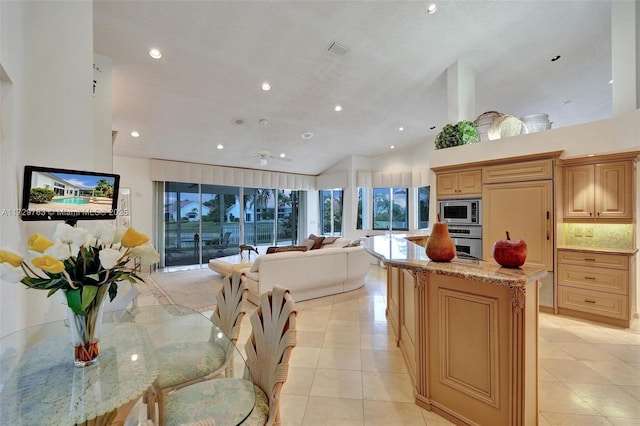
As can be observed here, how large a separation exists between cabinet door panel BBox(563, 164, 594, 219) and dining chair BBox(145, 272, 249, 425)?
4142mm

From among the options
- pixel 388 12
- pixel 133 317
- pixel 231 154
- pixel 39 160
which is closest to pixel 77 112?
pixel 39 160

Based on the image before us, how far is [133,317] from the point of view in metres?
2.07

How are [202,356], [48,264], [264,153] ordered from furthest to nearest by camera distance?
1. [264,153]
2. [202,356]
3. [48,264]

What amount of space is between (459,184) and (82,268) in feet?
14.3

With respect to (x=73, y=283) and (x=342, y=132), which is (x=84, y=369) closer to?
(x=73, y=283)

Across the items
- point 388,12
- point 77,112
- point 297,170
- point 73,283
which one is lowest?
point 73,283

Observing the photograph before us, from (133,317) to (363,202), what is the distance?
20.6 ft

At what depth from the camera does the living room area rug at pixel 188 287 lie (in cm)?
413

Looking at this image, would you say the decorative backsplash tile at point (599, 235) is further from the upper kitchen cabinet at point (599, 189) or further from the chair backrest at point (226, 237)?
the chair backrest at point (226, 237)

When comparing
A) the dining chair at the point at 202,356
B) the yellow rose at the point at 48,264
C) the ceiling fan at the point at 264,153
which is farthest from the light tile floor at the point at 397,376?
the ceiling fan at the point at 264,153

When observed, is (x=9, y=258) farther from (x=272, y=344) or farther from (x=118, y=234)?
(x=272, y=344)

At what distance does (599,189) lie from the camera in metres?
3.29

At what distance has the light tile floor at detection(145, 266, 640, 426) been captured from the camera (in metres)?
1.77

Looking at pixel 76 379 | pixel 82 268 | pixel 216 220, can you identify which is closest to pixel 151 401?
pixel 76 379
